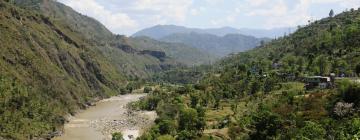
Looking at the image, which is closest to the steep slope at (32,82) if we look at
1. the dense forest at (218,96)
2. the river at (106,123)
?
the dense forest at (218,96)

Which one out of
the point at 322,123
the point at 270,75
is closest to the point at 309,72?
the point at 270,75

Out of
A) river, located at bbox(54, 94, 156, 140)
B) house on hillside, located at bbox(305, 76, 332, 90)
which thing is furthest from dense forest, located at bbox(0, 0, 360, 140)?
river, located at bbox(54, 94, 156, 140)

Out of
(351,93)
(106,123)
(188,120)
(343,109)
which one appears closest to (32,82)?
(106,123)

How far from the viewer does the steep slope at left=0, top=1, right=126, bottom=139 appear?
123062mm

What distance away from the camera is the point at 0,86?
12988cm

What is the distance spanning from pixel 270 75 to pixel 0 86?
77.6m

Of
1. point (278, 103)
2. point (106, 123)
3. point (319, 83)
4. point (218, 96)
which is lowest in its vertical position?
point (106, 123)

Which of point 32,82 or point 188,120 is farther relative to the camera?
point 32,82

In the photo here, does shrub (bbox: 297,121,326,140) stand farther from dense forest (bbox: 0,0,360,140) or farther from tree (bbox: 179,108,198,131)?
tree (bbox: 179,108,198,131)

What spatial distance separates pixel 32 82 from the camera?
152m

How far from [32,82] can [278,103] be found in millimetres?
86831

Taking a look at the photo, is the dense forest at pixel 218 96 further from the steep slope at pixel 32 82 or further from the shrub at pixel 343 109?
the steep slope at pixel 32 82

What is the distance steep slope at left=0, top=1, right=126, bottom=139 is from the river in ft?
14.9

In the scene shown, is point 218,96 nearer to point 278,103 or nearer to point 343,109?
point 278,103
